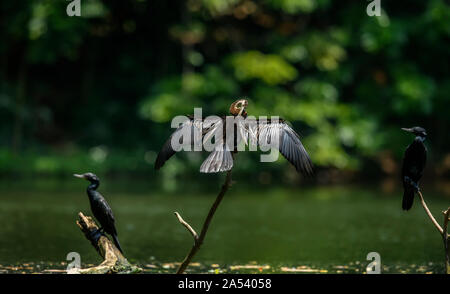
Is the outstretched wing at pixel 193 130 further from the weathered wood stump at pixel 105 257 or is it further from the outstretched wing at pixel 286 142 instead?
the weathered wood stump at pixel 105 257

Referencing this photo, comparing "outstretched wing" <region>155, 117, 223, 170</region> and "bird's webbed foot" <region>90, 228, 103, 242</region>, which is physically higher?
"outstretched wing" <region>155, 117, 223, 170</region>

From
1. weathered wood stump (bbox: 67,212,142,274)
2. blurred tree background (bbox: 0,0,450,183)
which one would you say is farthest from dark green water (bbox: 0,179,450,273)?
blurred tree background (bbox: 0,0,450,183)

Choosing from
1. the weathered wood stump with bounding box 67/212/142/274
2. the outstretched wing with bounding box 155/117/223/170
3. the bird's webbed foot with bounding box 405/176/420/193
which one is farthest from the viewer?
the bird's webbed foot with bounding box 405/176/420/193

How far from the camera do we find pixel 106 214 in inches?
320

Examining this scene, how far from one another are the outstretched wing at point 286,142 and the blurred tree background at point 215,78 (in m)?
17.8

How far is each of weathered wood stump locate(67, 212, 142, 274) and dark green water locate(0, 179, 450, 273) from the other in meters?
1.43

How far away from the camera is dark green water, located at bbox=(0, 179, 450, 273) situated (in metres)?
10.5

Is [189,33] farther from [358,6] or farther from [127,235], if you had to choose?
[127,235]

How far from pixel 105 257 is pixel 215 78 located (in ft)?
59.5

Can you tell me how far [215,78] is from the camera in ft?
84.8

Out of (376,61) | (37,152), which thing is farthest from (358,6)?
(37,152)

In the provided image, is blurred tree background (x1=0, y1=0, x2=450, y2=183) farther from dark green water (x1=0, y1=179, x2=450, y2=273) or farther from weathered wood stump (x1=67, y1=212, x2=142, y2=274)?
weathered wood stump (x1=67, y1=212, x2=142, y2=274)

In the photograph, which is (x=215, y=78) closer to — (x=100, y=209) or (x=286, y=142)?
(x=100, y=209)

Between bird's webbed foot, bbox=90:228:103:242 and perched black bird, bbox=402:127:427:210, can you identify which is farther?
bird's webbed foot, bbox=90:228:103:242
